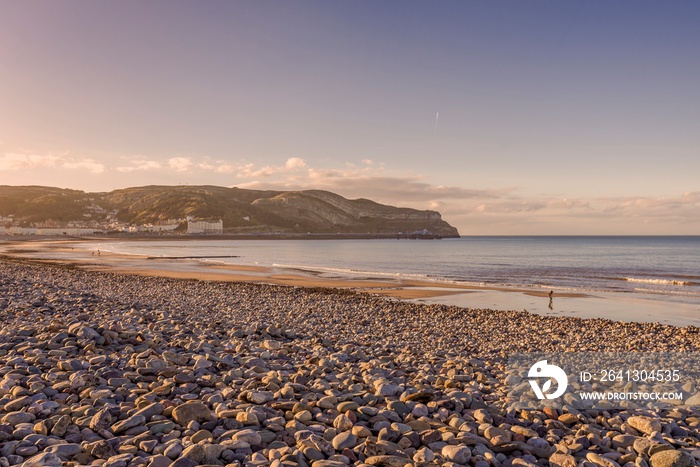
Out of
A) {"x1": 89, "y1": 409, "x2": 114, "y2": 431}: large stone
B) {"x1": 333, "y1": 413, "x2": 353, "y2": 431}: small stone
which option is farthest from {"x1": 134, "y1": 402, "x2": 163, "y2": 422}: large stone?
{"x1": 333, "y1": 413, "x2": 353, "y2": 431}: small stone

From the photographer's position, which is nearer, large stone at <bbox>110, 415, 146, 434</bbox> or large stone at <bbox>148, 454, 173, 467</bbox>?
large stone at <bbox>148, 454, 173, 467</bbox>

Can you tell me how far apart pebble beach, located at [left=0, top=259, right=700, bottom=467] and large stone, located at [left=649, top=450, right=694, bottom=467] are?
0.02 m

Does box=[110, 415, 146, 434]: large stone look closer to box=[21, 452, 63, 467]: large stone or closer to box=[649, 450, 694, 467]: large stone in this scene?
box=[21, 452, 63, 467]: large stone

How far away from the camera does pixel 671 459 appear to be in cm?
455

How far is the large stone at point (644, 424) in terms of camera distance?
5.42m

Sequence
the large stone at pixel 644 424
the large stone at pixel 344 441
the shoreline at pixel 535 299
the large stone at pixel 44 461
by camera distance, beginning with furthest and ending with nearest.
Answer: the shoreline at pixel 535 299 → the large stone at pixel 644 424 → the large stone at pixel 344 441 → the large stone at pixel 44 461

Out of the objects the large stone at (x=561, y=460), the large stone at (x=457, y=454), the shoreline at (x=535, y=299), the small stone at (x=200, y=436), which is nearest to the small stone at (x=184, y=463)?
the small stone at (x=200, y=436)

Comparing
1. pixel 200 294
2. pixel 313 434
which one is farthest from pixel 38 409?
pixel 200 294

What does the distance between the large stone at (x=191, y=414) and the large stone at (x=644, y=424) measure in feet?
16.3

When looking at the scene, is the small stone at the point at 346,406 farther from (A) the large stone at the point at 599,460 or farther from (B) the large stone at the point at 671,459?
(B) the large stone at the point at 671,459

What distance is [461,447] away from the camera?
4625mm

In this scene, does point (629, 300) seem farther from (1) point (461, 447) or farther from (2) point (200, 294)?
(1) point (461, 447)

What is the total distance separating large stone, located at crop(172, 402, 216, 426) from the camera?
17.2ft

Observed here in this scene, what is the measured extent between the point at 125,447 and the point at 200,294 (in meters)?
19.8
